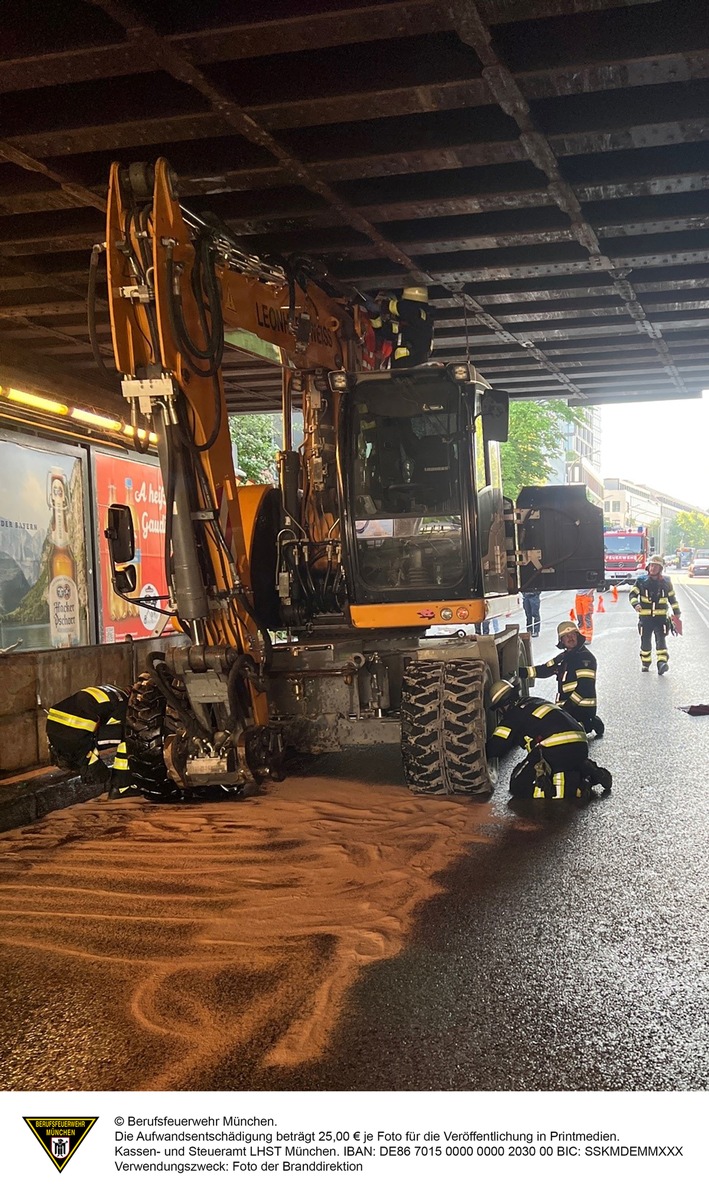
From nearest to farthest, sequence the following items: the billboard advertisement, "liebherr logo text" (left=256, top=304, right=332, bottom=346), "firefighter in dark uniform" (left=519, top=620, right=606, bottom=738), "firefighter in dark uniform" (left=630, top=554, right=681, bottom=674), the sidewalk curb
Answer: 1. the sidewalk curb
2. "liebherr logo text" (left=256, top=304, right=332, bottom=346)
3. "firefighter in dark uniform" (left=519, top=620, right=606, bottom=738)
4. the billboard advertisement
5. "firefighter in dark uniform" (left=630, top=554, right=681, bottom=674)

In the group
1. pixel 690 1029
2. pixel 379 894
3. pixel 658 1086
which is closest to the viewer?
pixel 658 1086

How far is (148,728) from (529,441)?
21.2 meters

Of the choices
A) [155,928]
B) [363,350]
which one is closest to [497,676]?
[363,350]

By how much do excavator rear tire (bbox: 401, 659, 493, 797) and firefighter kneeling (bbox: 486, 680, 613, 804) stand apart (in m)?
0.35

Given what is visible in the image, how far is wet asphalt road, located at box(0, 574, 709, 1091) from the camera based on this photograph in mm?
3715

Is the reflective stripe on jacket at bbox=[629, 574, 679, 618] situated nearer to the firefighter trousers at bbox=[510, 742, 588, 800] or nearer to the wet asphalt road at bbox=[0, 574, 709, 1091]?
the firefighter trousers at bbox=[510, 742, 588, 800]

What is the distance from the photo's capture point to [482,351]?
13359mm

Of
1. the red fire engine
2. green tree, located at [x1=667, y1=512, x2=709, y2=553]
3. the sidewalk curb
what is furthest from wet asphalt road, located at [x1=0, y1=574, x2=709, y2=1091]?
green tree, located at [x1=667, y1=512, x2=709, y2=553]

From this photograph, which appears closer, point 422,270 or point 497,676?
point 497,676

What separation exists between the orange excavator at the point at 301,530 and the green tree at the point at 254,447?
12.9m

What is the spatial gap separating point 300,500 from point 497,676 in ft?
7.72
